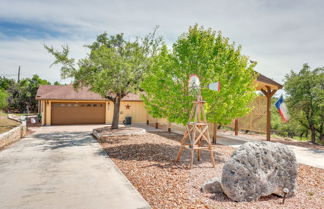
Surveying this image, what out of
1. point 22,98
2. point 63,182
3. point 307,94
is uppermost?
point 307,94

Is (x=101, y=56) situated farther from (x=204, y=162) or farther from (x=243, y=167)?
(x=243, y=167)

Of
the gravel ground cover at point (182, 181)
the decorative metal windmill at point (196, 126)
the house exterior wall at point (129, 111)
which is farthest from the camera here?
the house exterior wall at point (129, 111)

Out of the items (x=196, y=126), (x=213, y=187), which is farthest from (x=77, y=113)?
(x=213, y=187)

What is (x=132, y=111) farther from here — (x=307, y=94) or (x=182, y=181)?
(x=182, y=181)

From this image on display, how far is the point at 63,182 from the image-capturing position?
607 centimetres

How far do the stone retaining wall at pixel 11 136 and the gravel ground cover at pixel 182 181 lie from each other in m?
5.25

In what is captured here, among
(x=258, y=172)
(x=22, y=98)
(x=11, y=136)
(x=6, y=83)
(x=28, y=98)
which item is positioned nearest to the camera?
(x=258, y=172)

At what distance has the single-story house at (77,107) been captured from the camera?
21703mm

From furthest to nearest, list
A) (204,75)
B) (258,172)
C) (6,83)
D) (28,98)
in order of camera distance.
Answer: (6,83)
(28,98)
(204,75)
(258,172)

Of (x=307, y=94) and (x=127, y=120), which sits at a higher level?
(x=307, y=94)

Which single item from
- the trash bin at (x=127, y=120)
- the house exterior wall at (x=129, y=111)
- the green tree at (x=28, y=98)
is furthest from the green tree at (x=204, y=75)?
the green tree at (x=28, y=98)

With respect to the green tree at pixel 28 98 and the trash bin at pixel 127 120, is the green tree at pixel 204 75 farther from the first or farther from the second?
the green tree at pixel 28 98

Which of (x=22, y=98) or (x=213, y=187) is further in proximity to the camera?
(x=22, y=98)

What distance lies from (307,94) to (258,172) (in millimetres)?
12967
